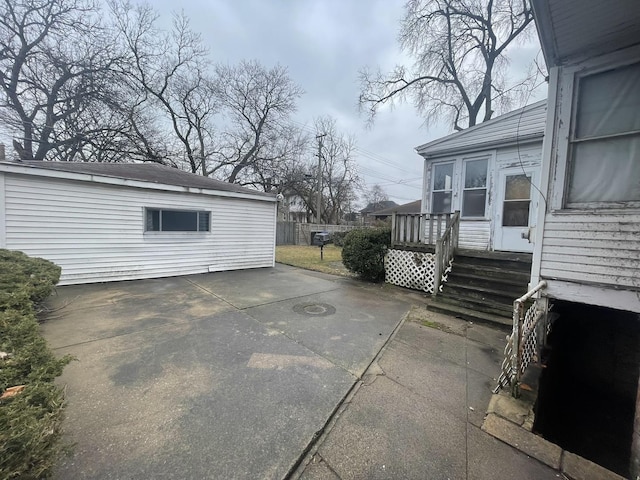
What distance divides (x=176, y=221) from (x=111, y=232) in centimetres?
156

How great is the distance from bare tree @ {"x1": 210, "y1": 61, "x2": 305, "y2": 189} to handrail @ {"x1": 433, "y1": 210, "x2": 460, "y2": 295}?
18.2 metres

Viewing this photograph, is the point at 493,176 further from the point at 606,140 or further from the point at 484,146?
the point at 606,140

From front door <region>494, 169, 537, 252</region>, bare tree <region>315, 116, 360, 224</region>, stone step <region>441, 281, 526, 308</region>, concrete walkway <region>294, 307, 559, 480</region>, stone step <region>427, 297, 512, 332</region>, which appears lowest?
concrete walkway <region>294, 307, 559, 480</region>

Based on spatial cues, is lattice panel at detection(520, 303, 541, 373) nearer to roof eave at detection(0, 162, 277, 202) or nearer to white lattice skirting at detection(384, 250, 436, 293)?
white lattice skirting at detection(384, 250, 436, 293)

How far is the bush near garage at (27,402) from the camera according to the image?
0.97m

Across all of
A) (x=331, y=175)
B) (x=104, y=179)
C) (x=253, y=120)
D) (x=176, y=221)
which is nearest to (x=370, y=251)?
(x=176, y=221)

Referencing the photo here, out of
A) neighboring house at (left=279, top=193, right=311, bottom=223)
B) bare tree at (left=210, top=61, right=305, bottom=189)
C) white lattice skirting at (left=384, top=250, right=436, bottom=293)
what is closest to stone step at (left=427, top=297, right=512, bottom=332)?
white lattice skirting at (left=384, top=250, right=436, bottom=293)

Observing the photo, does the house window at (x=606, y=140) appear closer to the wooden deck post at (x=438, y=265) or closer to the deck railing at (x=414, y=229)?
the wooden deck post at (x=438, y=265)

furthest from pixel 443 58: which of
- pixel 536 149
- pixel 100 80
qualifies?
pixel 100 80

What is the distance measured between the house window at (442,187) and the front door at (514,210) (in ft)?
3.99

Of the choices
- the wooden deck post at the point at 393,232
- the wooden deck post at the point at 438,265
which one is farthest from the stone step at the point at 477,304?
the wooden deck post at the point at 393,232

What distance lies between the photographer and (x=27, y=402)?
1.20 m

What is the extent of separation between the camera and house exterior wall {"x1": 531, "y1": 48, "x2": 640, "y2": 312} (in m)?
2.62

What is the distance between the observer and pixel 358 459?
5.87 feet
